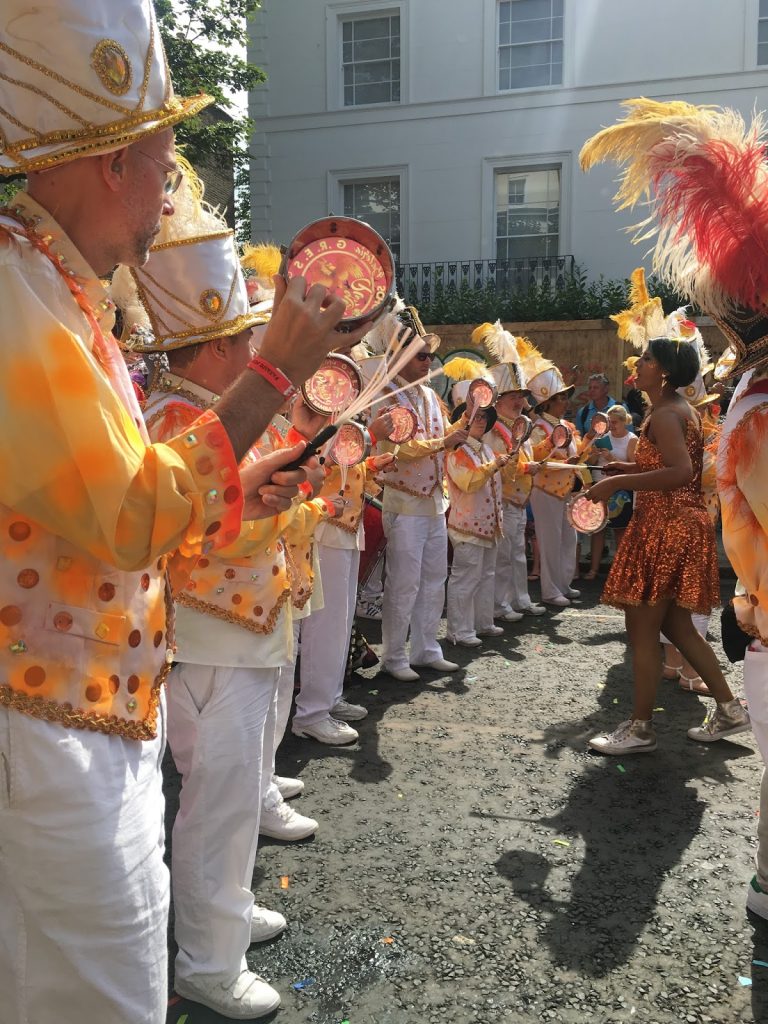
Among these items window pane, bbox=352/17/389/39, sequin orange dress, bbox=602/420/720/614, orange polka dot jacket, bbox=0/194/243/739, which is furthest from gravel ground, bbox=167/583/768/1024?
window pane, bbox=352/17/389/39

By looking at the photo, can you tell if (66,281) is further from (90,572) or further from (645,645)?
(645,645)

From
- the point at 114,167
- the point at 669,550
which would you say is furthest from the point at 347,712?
the point at 114,167

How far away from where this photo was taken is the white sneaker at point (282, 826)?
3.50 meters

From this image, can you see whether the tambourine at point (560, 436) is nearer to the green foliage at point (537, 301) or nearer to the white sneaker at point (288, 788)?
the white sneaker at point (288, 788)

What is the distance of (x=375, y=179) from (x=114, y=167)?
1686 centimetres

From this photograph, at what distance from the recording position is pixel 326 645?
4746 millimetres

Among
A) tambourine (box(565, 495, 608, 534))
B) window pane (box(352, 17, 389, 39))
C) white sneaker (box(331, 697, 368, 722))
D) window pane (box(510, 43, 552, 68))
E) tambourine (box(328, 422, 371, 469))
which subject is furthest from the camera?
window pane (box(352, 17, 389, 39))

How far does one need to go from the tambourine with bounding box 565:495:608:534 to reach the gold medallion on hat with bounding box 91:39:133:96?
14.6ft

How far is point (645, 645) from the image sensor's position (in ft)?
14.8

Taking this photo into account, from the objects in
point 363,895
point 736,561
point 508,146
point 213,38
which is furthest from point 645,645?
point 508,146

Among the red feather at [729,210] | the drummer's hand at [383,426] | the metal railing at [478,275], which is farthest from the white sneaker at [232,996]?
the metal railing at [478,275]

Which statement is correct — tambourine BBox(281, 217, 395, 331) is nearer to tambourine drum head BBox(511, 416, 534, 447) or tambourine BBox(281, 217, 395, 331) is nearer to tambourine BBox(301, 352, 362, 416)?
tambourine BBox(301, 352, 362, 416)

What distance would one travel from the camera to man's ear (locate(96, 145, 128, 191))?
4.66ft

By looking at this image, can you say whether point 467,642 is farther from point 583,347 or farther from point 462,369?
point 583,347
